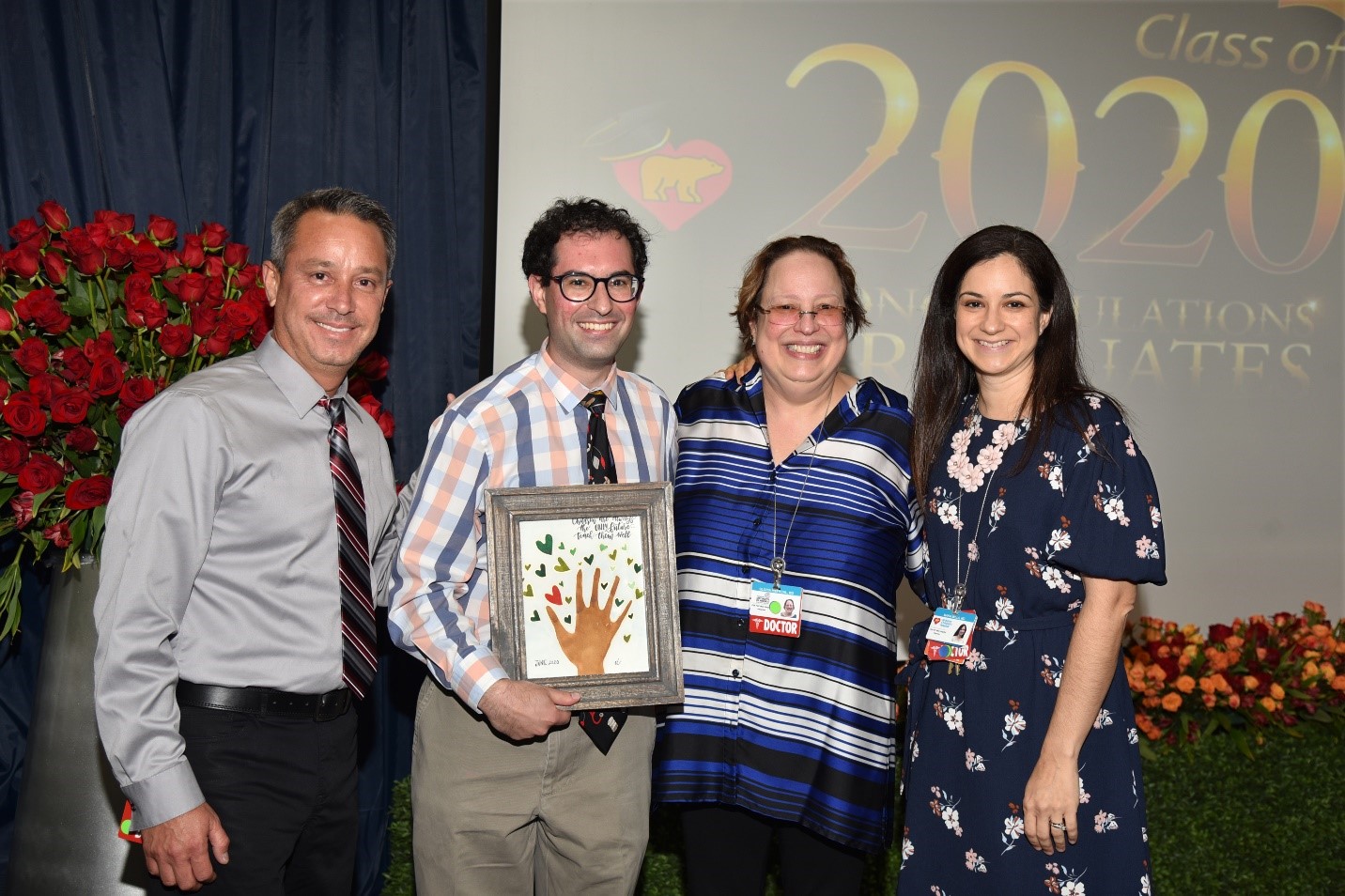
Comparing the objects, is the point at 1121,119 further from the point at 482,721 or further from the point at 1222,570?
the point at 482,721

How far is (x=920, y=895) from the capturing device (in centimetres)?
216

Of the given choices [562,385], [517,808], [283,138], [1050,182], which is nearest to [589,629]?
[517,808]

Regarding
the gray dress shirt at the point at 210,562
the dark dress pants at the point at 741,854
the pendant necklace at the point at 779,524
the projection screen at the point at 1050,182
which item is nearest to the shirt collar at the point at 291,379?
the gray dress shirt at the point at 210,562

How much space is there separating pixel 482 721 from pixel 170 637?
2.04 ft

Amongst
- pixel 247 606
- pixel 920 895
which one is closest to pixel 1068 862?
pixel 920 895

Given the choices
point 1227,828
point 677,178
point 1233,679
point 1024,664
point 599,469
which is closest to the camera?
point 1024,664

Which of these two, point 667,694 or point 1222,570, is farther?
point 1222,570

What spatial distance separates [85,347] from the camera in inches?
92.4

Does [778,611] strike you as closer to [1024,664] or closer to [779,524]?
[779,524]

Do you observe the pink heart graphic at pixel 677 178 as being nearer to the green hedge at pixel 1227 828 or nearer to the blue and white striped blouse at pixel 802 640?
the blue and white striped blouse at pixel 802 640

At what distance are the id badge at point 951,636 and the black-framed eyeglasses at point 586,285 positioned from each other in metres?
0.96

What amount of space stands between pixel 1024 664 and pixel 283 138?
2.92 meters

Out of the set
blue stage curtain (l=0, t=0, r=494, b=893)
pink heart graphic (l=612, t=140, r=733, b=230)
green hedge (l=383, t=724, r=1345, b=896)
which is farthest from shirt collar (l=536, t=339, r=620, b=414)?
green hedge (l=383, t=724, r=1345, b=896)

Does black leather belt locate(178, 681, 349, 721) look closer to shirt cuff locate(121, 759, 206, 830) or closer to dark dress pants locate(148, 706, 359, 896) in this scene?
dark dress pants locate(148, 706, 359, 896)
